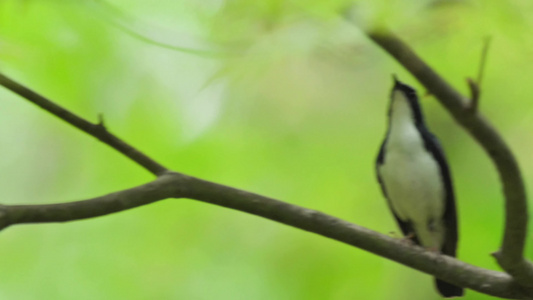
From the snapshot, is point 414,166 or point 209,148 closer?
point 414,166

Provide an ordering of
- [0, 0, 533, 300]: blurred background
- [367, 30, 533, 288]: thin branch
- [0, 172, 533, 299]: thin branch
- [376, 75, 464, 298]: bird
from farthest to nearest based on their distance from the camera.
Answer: [0, 0, 533, 300]: blurred background, [376, 75, 464, 298]: bird, [0, 172, 533, 299]: thin branch, [367, 30, 533, 288]: thin branch

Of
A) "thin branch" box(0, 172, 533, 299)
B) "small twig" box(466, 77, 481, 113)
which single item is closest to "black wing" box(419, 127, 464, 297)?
"thin branch" box(0, 172, 533, 299)

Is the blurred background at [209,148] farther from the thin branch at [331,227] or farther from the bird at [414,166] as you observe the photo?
the thin branch at [331,227]

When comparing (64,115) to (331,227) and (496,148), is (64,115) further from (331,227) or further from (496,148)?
(496,148)

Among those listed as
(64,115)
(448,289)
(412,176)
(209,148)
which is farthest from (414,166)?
(64,115)

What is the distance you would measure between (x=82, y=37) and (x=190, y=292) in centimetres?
68

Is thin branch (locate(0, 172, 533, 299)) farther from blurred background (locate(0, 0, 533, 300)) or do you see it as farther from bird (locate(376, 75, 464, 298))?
blurred background (locate(0, 0, 533, 300))

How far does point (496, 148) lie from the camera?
2.38 ft

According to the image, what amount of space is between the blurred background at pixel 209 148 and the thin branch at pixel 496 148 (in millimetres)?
449

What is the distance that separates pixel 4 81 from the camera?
944 millimetres

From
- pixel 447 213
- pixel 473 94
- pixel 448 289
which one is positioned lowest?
pixel 448 289

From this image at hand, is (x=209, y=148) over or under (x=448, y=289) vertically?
over

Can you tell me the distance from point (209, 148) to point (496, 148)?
2.79 ft

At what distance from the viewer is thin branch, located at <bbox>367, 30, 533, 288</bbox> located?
66 cm
